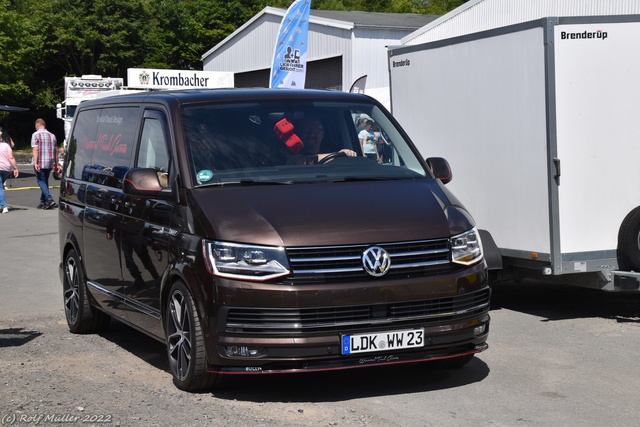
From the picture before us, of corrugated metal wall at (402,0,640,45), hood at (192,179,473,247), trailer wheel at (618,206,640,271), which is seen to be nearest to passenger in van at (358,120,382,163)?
hood at (192,179,473,247)

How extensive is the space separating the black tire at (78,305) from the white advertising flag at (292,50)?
8.27m

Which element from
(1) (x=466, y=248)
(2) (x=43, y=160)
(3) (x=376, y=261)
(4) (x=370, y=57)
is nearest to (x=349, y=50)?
(4) (x=370, y=57)

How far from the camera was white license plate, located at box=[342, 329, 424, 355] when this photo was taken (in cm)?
621

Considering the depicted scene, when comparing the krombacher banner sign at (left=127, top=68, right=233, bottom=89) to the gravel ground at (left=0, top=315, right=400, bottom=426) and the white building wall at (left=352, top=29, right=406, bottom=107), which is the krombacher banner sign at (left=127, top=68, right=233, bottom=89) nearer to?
the white building wall at (left=352, top=29, right=406, bottom=107)

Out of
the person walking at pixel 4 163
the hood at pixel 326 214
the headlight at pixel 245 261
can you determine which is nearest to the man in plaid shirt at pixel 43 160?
the person walking at pixel 4 163

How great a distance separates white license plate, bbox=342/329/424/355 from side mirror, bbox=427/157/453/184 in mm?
1502

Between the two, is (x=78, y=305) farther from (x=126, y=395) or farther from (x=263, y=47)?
(x=263, y=47)

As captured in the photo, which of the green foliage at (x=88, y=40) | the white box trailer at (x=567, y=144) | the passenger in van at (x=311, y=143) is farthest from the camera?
the green foliage at (x=88, y=40)

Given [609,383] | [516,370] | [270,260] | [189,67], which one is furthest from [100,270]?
[189,67]

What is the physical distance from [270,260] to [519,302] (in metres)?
5.28

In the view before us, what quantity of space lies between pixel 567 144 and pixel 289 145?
3087mm

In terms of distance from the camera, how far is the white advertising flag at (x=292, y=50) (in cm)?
1716

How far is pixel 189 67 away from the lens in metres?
63.5

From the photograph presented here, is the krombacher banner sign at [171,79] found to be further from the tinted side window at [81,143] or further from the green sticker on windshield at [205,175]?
the green sticker on windshield at [205,175]
